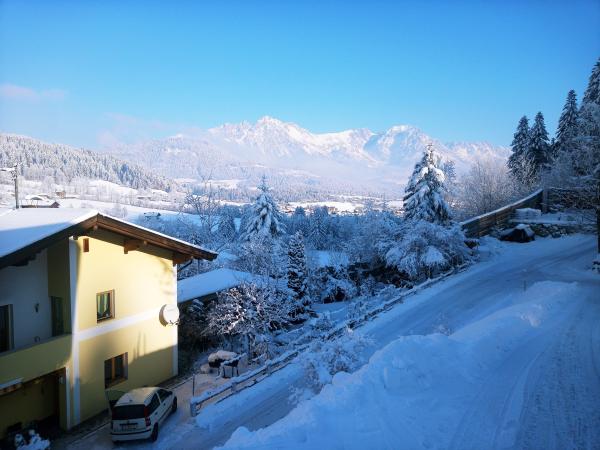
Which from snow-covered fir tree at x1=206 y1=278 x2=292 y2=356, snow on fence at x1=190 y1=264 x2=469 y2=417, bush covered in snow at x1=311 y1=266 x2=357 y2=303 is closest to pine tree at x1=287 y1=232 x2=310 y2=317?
bush covered in snow at x1=311 y1=266 x2=357 y2=303

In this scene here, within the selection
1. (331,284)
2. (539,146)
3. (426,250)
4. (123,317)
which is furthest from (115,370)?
(539,146)

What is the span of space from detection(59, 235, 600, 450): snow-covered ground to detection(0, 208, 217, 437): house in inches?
84.4

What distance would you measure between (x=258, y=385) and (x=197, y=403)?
6.46 ft

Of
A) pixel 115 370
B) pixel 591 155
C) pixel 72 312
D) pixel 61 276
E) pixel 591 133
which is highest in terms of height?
pixel 591 133

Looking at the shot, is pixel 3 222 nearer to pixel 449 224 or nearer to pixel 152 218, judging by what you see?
pixel 449 224

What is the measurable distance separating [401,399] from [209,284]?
14.9 m

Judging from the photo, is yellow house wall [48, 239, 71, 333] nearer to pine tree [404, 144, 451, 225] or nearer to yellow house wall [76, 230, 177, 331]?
yellow house wall [76, 230, 177, 331]

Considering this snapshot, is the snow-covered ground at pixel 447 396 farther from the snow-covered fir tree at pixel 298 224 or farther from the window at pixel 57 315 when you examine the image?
the snow-covered fir tree at pixel 298 224

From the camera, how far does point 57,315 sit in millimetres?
12156

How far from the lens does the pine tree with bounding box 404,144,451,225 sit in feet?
93.5

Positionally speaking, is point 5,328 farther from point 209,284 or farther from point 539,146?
point 539,146

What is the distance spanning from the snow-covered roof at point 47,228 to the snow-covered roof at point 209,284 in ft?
16.2

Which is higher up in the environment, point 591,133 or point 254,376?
point 591,133

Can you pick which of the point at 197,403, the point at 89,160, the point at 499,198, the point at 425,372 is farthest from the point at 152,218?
the point at 89,160
